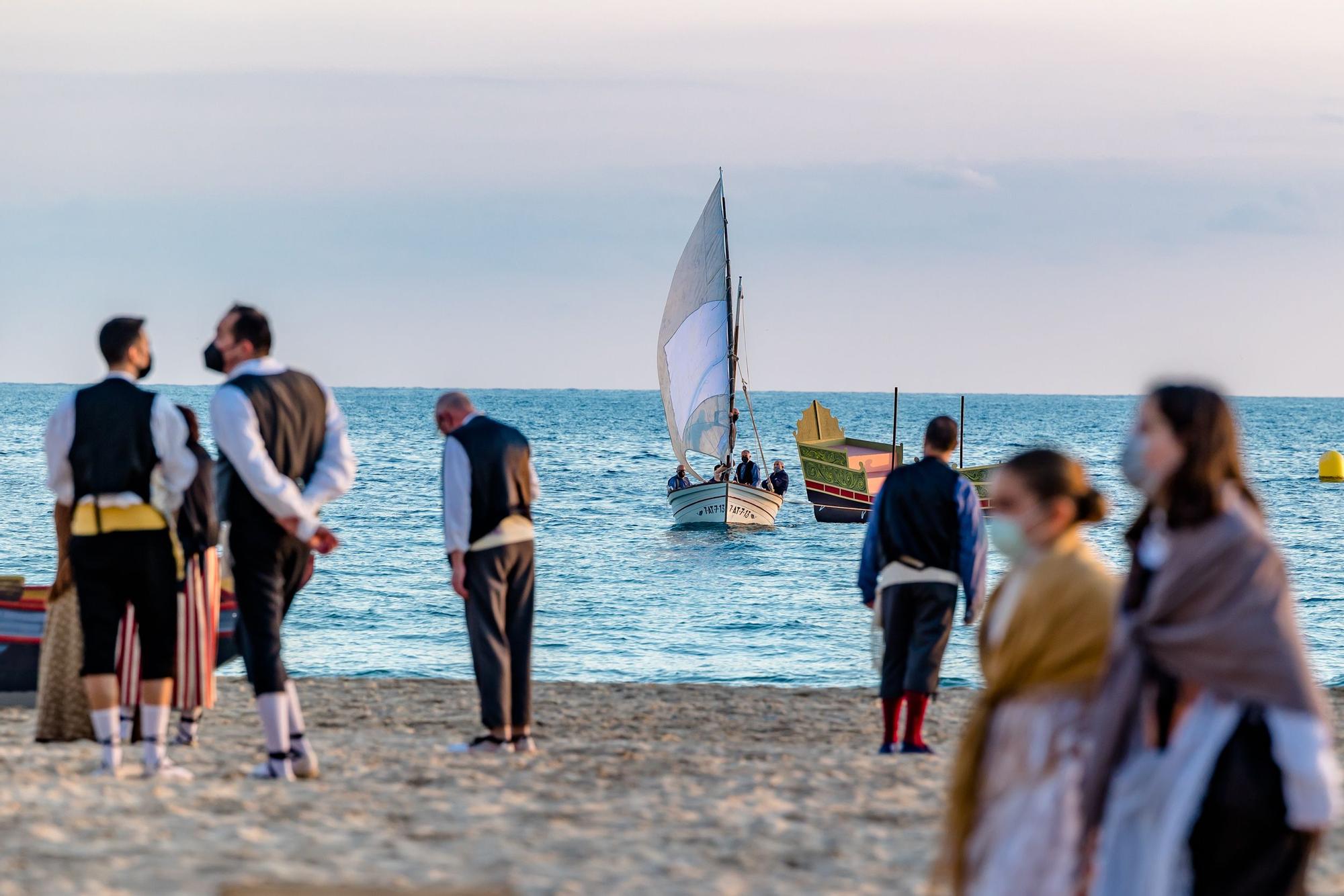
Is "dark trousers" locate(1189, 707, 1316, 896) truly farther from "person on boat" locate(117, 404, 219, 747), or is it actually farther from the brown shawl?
"person on boat" locate(117, 404, 219, 747)

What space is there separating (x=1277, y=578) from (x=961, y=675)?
1150 centimetres

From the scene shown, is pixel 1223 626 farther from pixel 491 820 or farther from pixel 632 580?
pixel 632 580

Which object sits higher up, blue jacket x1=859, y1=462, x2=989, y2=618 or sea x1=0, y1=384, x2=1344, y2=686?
blue jacket x1=859, y1=462, x2=989, y2=618

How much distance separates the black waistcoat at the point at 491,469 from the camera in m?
6.39

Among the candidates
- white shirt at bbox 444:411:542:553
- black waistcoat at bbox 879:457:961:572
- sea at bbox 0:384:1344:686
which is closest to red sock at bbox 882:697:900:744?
black waistcoat at bbox 879:457:961:572

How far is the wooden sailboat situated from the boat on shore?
2861 centimetres

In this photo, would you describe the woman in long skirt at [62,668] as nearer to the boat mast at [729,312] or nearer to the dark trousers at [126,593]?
the dark trousers at [126,593]

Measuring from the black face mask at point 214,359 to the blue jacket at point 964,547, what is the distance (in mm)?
2874

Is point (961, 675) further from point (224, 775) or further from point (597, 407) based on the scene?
point (597, 407)

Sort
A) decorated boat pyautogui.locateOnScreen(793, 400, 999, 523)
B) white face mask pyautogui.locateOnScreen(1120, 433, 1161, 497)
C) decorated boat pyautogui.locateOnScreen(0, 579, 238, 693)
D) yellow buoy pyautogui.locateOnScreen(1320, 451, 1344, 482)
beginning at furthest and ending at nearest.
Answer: yellow buoy pyautogui.locateOnScreen(1320, 451, 1344, 482), decorated boat pyautogui.locateOnScreen(793, 400, 999, 523), decorated boat pyautogui.locateOnScreen(0, 579, 238, 693), white face mask pyautogui.locateOnScreen(1120, 433, 1161, 497)

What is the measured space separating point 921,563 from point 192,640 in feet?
10.3

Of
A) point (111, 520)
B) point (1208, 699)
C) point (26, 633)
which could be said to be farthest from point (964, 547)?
point (26, 633)

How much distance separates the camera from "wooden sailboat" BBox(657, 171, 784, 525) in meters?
36.9

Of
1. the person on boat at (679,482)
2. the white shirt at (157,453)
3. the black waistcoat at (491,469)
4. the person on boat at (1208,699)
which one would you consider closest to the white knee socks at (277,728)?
the white shirt at (157,453)
